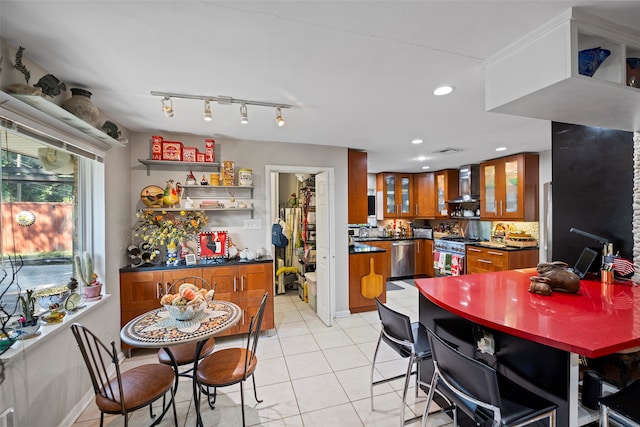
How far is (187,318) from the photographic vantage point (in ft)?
6.25

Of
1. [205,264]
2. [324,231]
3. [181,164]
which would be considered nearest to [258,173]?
[181,164]

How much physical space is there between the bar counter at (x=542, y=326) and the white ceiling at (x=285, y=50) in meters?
1.45

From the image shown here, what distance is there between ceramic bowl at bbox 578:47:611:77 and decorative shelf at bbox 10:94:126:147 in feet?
9.30

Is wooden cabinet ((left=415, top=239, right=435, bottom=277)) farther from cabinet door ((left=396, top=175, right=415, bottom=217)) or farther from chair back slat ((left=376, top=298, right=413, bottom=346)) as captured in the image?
chair back slat ((left=376, top=298, right=413, bottom=346))

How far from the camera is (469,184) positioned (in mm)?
5480

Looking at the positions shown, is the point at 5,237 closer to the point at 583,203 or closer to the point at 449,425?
the point at 449,425

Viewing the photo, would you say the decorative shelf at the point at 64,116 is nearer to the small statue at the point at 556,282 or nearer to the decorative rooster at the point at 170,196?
the decorative rooster at the point at 170,196

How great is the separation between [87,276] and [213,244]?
1.22 metres

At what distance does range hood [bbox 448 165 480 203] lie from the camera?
5.37 m

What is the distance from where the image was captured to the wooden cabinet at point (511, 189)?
4.36 m

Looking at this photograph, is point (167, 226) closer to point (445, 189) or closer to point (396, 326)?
point (396, 326)

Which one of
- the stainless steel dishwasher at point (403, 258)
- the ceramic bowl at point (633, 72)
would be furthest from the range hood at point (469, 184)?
the ceramic bowl at point (633, 72)

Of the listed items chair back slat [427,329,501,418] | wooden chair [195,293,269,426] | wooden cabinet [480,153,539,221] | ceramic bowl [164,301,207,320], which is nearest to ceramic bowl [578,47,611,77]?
chair back slat [427,329,501,418]

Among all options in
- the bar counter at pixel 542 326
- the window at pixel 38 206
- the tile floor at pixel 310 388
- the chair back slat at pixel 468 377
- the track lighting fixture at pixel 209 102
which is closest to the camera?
the chair back slat at pixel 468 377
